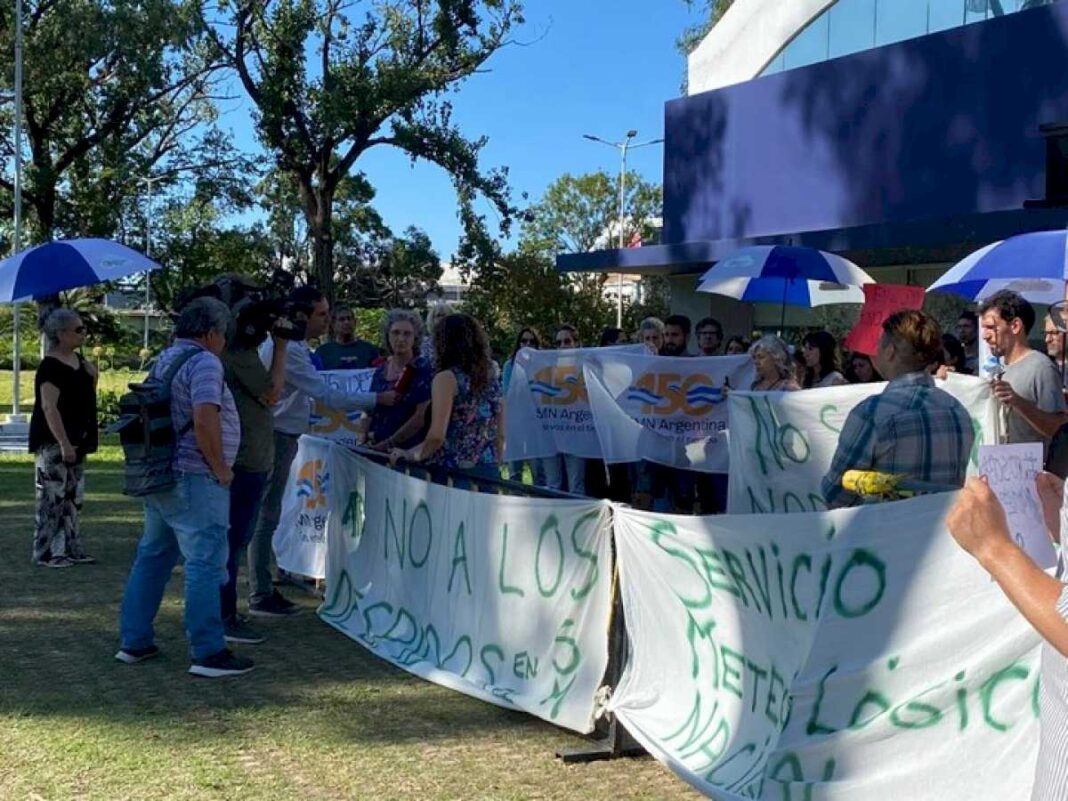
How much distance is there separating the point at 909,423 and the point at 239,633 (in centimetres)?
429

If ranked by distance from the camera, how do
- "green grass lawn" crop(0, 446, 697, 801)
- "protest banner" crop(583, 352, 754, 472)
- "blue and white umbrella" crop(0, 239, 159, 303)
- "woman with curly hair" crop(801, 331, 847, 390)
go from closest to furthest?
"green grass lawn" crop(0, 446, 697, 801) → "woman with curly hair" crop(801, 331, 847, 390) → "blue and white umbrella" crop(0, 239, 159, 303) → "protest banner" crop(583, 352, 754, 472)

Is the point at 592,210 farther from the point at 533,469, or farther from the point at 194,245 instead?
the point at 533,469

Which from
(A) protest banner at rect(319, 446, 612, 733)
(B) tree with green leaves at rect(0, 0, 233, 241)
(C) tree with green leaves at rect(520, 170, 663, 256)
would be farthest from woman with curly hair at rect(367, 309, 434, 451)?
(C) tree with green leaves at rect(520, 170, 663, 256)

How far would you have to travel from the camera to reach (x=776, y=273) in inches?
454

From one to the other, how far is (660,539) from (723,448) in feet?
19.7

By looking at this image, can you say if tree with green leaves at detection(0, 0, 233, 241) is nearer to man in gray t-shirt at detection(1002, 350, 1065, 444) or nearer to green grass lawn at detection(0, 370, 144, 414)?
green grass lawn at detection(0, 370, 144, 414)

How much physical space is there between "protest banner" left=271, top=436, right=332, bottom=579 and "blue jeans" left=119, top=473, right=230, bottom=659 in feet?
5.47

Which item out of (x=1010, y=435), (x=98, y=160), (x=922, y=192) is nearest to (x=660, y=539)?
(x=1010, y=435)

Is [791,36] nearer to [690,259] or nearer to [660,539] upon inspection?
[690,259]

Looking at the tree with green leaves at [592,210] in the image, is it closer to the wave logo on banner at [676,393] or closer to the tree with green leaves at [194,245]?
the tree with green leaves at [194,245]

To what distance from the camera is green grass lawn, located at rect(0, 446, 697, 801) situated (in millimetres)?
5078

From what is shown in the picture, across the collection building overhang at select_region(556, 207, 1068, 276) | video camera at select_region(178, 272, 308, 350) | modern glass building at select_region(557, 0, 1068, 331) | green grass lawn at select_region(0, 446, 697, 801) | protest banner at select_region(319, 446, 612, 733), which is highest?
modern glass building at select_region(557, 0, 1068, 331)

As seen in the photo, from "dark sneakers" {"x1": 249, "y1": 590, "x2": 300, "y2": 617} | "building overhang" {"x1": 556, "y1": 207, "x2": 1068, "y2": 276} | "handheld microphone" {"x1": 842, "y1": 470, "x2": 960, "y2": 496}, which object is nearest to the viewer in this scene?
"handheld microphone" {"x1": 842, "y1": 470, "x2": 960, "y2": 496}

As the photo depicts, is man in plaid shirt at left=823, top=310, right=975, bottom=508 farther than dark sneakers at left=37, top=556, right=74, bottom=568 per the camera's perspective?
No
